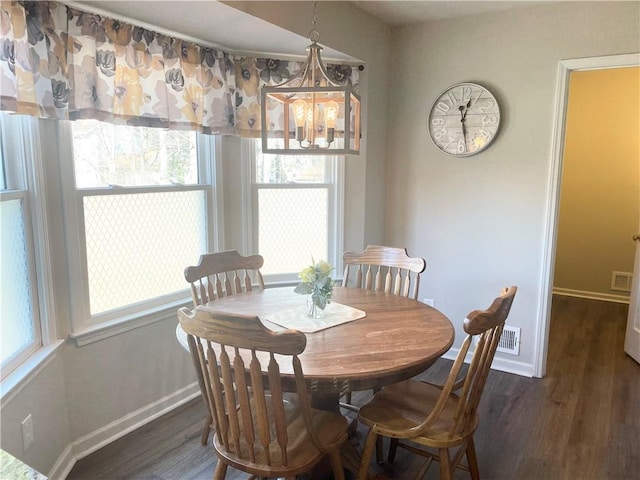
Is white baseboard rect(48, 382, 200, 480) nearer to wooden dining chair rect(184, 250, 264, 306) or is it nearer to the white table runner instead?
wooden dining chair rect(184, 250, 264, 306)

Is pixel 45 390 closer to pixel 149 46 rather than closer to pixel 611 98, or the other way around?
pixel 149 46

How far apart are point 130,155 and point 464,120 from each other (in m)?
2.27

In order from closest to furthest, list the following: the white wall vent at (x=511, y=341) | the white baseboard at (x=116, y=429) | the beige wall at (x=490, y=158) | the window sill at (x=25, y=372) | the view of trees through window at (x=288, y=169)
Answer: the window sill at (x=25, y=372) → the white baseboard at (x=116, y=429) → the beige wall at (x=490, y=158) → the view of trees through window at (x=288, y=169) → the white wall vent at (x=511, y=341)

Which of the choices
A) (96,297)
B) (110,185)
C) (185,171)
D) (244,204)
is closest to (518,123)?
(244,204)

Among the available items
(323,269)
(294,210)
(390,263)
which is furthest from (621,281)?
(323,269)

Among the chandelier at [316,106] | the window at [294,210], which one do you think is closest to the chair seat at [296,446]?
the chandelier at [316,106]

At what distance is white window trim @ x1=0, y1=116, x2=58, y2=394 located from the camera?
196 cm

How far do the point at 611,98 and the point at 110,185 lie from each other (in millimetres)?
4757

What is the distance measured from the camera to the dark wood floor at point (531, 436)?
2230 millimetres

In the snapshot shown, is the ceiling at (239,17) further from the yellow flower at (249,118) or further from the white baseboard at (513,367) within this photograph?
the white baseboard at (513,367)

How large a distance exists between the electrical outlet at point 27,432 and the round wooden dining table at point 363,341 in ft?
2.26

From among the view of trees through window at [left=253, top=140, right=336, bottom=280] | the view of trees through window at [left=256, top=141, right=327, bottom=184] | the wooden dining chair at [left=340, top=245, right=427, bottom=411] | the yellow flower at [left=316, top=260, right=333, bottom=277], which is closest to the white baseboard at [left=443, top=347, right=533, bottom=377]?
the wooden dining chair at [left=340, top=245, right=427, bottom=411]

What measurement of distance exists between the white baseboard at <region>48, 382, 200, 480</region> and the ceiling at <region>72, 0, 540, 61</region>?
2121mm

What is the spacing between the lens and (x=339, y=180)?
341 centimetres
